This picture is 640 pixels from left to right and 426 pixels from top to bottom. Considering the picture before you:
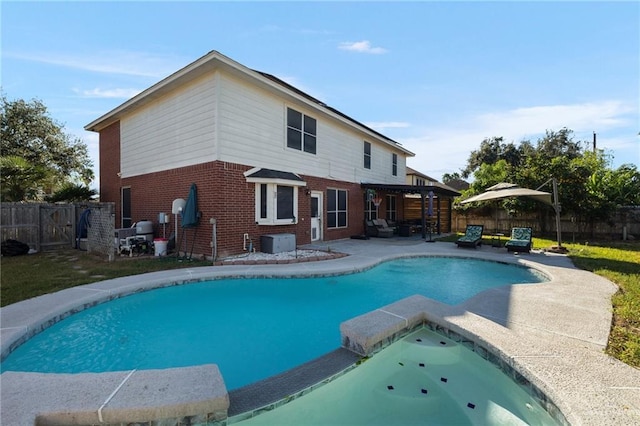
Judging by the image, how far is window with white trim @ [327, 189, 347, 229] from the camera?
45.1 ft

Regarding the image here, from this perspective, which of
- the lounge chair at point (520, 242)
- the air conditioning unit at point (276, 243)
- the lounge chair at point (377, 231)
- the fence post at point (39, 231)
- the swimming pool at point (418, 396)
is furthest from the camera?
the lounge chair at point (377, 231)

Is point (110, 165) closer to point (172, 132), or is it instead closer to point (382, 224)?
point (172, 132)

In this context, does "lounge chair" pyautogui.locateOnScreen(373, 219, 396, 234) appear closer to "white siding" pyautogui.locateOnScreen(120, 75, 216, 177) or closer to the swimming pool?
"white siding" pyautogui.locateOnScreen(120, 75, 216, 177)

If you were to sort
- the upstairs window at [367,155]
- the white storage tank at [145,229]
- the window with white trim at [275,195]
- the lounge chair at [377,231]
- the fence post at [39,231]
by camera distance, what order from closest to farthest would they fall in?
the window with white trim at [275,195] → the white storage tank at [145,229] → the fence post at [39,231] → the lounge chair at [377,231] → the upstairs window at [367,155]

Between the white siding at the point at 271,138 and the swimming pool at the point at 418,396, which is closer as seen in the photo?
the swimming pool at the point at 418,396

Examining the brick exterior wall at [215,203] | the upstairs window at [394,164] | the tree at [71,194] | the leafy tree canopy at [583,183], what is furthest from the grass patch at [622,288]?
the tree at [71,194]

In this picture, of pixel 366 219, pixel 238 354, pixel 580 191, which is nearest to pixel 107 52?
pixel 238 354

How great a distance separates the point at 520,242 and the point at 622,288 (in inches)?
197

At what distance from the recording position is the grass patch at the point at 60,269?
5.76 m

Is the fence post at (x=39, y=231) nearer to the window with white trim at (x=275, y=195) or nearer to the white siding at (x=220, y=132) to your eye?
the white siding at (x=220, y=132)

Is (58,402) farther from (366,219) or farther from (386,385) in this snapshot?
(366,219)

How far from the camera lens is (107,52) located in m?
8.80

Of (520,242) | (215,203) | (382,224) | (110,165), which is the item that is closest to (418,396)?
(215,203)

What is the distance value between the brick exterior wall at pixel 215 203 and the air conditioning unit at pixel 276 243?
282 millimetres
